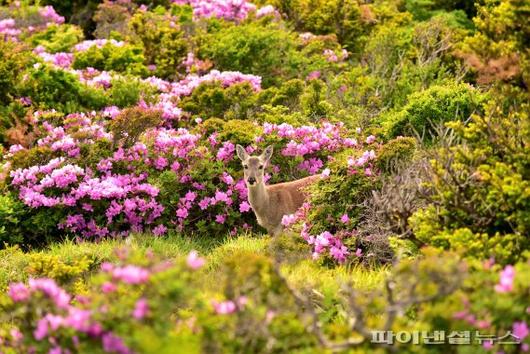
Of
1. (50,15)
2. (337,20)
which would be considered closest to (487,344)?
(337,20)

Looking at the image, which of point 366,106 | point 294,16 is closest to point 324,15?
point 294,16

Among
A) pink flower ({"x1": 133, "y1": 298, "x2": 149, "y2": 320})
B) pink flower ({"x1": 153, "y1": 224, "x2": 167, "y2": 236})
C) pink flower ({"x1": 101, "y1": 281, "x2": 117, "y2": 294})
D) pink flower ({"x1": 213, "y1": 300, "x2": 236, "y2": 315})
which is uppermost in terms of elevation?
pink flower ({"x1": 133, "y1": 298, "x2": 149, "y2": 320})

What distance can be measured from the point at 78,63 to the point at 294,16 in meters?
5.40

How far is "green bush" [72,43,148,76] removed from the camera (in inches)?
566

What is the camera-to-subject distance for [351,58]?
16625mm

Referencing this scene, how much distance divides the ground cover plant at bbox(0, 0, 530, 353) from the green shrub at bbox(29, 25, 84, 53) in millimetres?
44

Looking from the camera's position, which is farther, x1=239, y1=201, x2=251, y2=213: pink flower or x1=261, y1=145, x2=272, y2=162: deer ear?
x1=239, y1=201, x2=251, y2=213: pink flower

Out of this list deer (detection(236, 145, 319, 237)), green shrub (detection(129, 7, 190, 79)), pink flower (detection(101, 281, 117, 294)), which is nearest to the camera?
pink flower (detection(101, 281, 117, 294))

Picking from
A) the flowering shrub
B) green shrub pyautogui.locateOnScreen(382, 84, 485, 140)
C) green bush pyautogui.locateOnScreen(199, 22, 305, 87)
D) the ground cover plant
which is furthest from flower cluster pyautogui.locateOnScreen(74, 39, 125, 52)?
green shrub pyautogui.locateOnScreen(382, 84, 485, 140)

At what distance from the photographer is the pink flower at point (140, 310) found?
3.97 m

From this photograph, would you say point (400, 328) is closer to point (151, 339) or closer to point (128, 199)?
point (151, 339)

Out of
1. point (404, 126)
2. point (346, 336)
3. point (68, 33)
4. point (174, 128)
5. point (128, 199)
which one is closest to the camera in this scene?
point (346, 336)

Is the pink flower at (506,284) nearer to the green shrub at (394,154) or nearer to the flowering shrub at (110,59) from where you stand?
the green shrub at (394,154)

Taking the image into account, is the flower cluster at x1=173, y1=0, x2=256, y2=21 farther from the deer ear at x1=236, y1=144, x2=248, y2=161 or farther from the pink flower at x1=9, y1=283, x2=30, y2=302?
the pink flower at x1=9, y1=283, x2=30, y2=302
